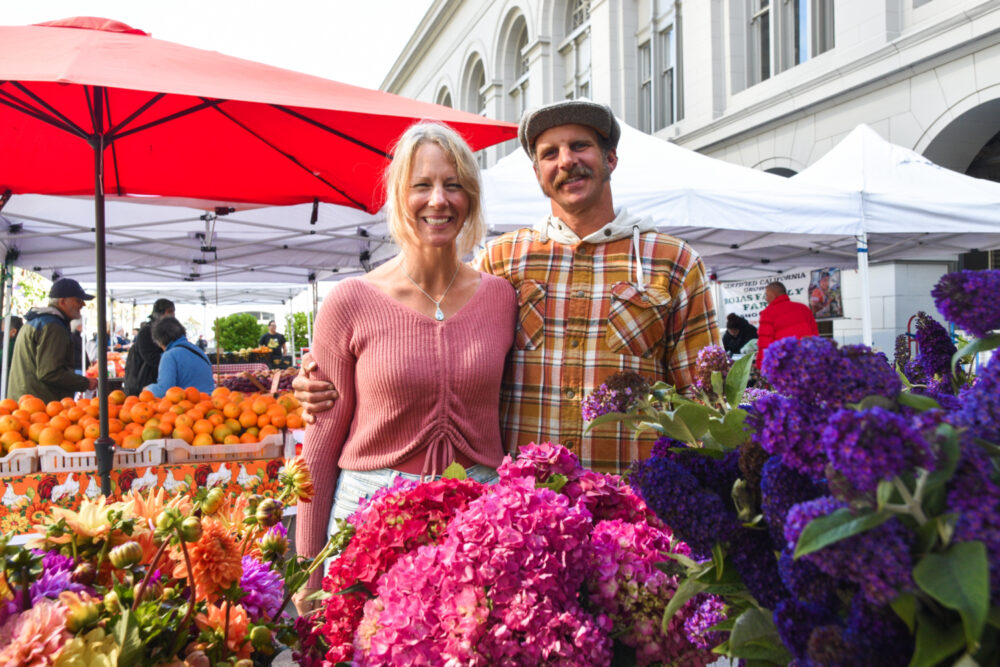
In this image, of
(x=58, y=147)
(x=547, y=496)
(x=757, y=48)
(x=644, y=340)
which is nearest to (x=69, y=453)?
(x=58, y=147)

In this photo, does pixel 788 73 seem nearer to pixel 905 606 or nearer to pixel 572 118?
pixel 572 118

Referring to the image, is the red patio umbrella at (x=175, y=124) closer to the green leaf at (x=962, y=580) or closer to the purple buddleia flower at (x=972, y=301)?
the purple buddleia flower at (x=972, y=301)

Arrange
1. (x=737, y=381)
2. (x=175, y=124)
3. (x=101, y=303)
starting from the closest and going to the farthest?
(x=737, y=381), (x=101, y=303), (x=175, y=124)

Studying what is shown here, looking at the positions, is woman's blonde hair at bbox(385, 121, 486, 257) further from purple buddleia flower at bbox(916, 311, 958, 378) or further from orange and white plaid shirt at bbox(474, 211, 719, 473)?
purple buddleia flower at bbox(916, 311, 958, 378)

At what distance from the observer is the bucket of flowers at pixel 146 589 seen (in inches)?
30.4

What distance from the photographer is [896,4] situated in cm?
982

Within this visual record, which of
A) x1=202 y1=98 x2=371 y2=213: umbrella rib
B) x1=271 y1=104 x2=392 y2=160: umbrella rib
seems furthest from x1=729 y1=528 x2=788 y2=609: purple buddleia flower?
x1=202 y1=98 x2=371 y2=213: umbrella rib

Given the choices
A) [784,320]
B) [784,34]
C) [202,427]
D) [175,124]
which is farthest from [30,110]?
[784,34]

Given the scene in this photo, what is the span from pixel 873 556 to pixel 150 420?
4.06 m

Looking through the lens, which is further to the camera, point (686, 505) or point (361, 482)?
point (361, 482)

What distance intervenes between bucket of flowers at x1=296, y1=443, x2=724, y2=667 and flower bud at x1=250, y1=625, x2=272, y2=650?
9 cm

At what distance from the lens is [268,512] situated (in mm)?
985

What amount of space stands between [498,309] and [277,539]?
3.22ft

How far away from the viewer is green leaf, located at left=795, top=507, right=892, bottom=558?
48cm
